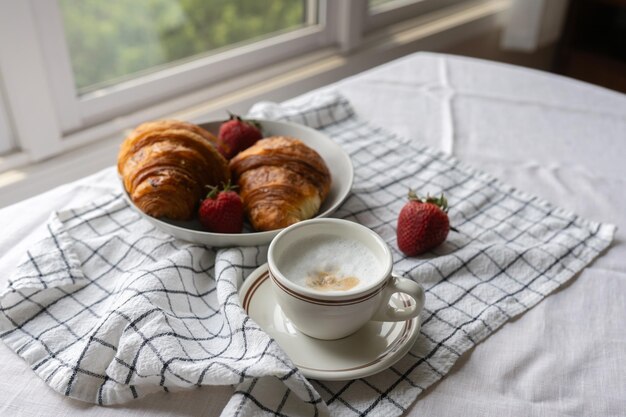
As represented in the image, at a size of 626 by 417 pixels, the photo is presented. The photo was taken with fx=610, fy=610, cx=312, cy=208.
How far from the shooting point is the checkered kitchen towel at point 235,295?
53cm

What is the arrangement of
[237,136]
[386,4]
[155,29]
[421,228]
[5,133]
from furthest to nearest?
[386,4]
[155,29]
[5,133]
[237,136]
[421,228]

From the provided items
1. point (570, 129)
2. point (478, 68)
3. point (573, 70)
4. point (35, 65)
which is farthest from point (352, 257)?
point (573, 70)

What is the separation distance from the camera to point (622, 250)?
0.73 m

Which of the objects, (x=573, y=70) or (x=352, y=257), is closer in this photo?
(x=352, y=257)

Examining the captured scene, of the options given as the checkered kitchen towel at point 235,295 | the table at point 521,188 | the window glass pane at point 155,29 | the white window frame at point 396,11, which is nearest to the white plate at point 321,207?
the checkered kitchen towel at point 235,295

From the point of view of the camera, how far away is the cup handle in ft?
1.81

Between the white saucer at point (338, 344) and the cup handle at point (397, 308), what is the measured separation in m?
0.02

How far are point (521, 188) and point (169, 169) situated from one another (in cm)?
48

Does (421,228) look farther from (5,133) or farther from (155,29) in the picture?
(155,29)

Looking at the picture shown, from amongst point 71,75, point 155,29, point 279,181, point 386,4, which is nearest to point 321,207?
point 279,181

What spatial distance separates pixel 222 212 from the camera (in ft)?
2.28

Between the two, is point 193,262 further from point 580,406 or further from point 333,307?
point 580,406

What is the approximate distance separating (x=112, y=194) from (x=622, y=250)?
64 cm

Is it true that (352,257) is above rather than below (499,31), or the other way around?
above
